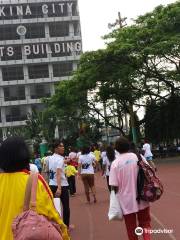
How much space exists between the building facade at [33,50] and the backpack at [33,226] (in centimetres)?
7895

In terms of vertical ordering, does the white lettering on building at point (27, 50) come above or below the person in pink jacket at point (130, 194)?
above

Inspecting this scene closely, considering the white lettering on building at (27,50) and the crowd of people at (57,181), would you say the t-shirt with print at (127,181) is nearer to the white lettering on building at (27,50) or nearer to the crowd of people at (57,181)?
the crowd of people at (57,181)

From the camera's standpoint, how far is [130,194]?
7883 millimetres

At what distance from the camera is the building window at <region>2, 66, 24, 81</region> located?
84188 millimetres

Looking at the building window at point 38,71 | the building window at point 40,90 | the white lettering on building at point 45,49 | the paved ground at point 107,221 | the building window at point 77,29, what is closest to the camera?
the paved ground at point 107,221

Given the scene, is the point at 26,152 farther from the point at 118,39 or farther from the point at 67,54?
the point at 67,54

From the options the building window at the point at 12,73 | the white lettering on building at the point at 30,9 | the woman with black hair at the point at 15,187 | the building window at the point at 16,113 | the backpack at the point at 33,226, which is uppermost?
the white lettering on building at the point at 30,9

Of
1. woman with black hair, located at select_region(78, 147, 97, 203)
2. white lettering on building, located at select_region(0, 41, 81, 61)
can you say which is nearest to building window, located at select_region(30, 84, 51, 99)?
white lettering on building, located at select_region(0, 41, 81, 61)

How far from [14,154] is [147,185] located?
3754 millimetres

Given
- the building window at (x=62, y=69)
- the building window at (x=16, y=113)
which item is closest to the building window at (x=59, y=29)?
the building window at (x=62, y=69)

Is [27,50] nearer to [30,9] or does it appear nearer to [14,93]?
[30,9]

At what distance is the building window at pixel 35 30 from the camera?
286 ft

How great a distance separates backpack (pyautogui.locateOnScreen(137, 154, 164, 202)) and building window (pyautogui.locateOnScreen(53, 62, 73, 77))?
78.3m

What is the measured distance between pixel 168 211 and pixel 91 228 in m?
1.99
